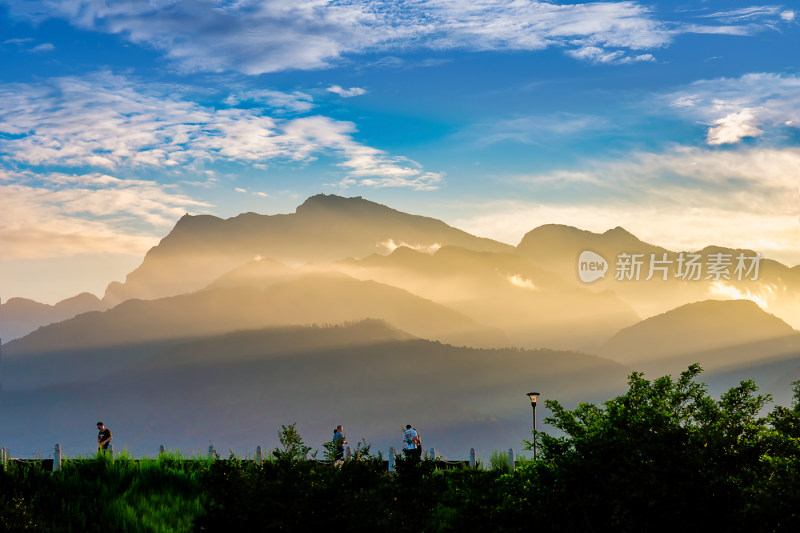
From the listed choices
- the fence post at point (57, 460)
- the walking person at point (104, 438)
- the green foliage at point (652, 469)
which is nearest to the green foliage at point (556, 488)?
the green foliage at point (652, 469)

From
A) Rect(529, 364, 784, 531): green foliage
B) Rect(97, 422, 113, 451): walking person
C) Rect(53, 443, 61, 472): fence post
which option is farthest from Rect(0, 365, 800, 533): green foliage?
Rect(97, 422, 113, 451): walking person

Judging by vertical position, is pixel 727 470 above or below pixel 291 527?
above

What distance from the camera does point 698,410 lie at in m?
14.9

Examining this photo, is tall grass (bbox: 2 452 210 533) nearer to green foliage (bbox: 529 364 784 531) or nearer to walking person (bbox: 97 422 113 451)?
walking person (bbox: 97 422 113 451)

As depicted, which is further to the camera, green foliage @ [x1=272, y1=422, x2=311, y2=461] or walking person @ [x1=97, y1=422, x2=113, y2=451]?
walking person @ [x1=97, y1=422, x2=113, y2=451]

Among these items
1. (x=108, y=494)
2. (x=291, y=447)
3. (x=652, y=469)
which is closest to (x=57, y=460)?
(x=108, y=494)

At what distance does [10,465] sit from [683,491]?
16.5m

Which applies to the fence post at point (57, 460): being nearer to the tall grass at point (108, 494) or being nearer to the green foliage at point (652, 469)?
the tall grass at point (108, 494)

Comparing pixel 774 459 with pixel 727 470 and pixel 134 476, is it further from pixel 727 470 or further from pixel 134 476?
pixel 134 476

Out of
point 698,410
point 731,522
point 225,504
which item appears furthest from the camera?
point 225,504

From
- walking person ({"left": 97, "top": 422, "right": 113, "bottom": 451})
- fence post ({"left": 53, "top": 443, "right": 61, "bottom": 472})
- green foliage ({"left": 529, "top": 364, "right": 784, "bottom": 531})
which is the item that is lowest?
fence post ({"left": 53, "top": 443, "right": 61, "bottom": 472})

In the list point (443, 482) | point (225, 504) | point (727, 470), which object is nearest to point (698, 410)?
point (727, 470)

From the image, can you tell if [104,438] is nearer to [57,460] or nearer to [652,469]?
[57,460]

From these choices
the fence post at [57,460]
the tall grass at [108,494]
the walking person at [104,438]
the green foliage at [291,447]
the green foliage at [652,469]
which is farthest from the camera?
the walking person at [104,438]
